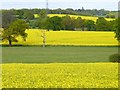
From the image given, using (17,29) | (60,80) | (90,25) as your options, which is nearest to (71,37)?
(90,25)

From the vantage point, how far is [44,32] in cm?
9169

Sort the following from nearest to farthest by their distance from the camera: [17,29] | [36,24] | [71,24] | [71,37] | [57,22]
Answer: [36,24]
[17,29]
[71,37]
[57,22]
[71,24]

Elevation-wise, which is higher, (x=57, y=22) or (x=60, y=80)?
(x=60, y=80)

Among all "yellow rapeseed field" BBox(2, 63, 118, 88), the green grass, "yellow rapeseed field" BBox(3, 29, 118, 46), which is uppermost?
"yellow rapeseed field" BBox(2, 63, 118, 88)

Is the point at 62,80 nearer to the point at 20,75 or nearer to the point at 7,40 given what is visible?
the point at 20,75

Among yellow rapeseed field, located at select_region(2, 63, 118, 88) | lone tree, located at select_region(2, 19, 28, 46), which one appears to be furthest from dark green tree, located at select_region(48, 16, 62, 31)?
yellow rapeseed field, located at select_region(2, 63, 118, 88)

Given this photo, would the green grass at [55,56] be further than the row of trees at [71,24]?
No

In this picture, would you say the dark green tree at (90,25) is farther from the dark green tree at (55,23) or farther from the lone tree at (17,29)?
the lone tree at (17,29)

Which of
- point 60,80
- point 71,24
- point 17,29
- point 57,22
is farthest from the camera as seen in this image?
point 71,24

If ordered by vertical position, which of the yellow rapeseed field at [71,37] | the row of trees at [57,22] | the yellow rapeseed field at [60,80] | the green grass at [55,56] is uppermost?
the yellow rapeseed field at [60,80]

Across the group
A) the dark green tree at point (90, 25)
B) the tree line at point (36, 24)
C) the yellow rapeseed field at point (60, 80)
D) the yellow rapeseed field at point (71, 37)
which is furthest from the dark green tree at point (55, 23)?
the yellow rapeseed field at point (60, 80)

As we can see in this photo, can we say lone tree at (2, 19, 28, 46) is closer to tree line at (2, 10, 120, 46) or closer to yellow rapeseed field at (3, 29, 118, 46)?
tree line at (2, 10, 120, 46)

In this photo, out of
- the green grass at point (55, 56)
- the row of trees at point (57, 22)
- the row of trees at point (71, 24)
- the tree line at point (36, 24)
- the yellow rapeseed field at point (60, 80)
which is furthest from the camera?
the row of trees at point (71, 24)

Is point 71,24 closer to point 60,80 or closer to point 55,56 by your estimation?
point 55,56
